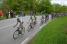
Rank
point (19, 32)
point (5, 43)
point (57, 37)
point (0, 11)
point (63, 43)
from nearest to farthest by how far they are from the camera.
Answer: point (0, 11) < point (63, 43) < point (57, 37) < point (5, 43) < point (19, 32)

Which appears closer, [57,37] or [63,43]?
[63,43]

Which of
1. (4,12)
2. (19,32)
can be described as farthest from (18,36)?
(4,12)

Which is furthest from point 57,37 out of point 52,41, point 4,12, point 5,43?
point 5,43

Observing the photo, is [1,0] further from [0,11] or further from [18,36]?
[18,36]

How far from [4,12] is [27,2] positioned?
30 cm

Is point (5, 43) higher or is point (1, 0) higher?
point (1, 0)

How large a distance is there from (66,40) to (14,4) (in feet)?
14.2

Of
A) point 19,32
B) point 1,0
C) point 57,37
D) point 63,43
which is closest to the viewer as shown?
point 1,0

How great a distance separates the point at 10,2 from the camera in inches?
97.7

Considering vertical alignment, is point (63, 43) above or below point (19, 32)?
above

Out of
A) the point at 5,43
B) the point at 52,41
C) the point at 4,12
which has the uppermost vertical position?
the point at 4,12

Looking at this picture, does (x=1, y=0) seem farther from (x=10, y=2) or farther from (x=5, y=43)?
(x=5, y=43)

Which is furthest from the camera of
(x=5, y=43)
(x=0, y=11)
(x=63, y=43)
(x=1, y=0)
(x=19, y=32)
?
(x=19, y=32)

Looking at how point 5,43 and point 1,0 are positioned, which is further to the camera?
point 5,43
